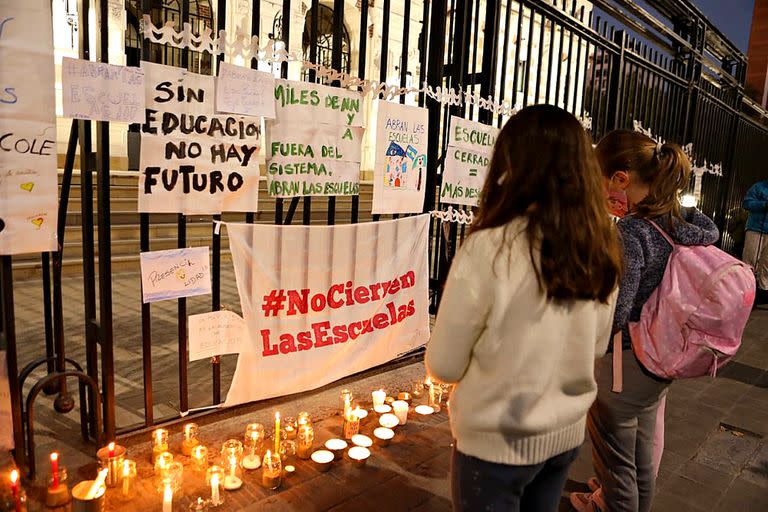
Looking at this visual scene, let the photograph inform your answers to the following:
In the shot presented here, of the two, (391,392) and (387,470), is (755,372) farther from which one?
(387,470)

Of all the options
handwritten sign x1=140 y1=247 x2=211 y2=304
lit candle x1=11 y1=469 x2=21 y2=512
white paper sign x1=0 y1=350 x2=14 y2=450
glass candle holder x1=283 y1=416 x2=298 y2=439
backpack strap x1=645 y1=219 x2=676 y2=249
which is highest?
backpack strap x1=645 y1=219 x2=676 y2=249

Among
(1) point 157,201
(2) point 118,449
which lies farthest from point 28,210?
(2) point 118,449

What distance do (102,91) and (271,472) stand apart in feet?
6.96

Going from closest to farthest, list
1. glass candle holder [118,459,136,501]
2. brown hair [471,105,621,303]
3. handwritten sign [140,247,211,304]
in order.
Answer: brown hair [471,105,621,303], glass candle holder [118,459,136,501], handwritten sign [140,247,211,304]

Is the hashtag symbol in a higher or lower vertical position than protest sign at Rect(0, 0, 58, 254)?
lower

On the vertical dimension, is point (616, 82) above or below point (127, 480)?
above

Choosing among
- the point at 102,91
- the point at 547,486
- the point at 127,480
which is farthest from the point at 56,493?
the point at 547,486

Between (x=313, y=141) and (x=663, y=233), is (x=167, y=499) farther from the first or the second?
(x=663, y=233)

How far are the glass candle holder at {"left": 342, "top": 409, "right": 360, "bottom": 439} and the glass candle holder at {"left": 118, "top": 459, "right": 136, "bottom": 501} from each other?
1.28 m

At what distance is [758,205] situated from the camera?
26.2ft

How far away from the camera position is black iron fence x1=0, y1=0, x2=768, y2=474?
2.75 meters

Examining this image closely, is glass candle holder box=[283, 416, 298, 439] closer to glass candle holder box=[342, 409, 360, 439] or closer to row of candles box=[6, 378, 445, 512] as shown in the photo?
row of candles box=[6, 378, 445, 512]

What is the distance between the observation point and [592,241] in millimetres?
1582

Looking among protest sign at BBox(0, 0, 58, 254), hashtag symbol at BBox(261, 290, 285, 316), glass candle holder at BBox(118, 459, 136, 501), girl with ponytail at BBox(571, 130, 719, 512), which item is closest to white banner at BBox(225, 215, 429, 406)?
hashtag symbol at BBox(261, 290, 285, 316)
